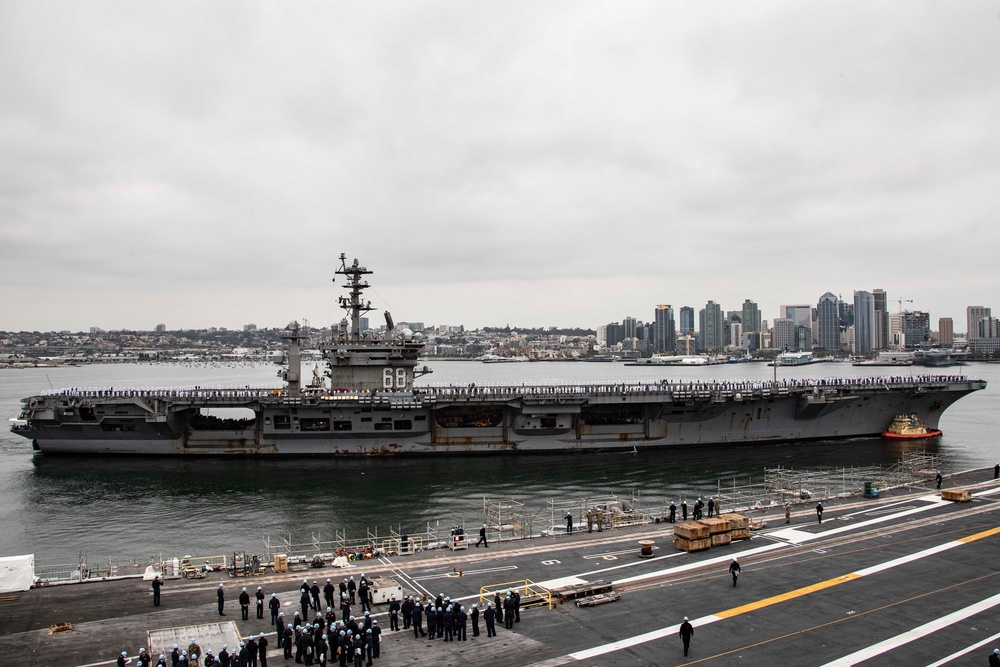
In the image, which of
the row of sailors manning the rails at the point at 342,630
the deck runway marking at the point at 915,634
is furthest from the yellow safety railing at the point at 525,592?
the deck runway marking at the point at 915,634

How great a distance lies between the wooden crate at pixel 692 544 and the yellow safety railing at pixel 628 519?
3.00 metres

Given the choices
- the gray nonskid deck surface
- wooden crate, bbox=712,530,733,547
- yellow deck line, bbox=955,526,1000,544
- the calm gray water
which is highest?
wooden crate, bbox=712,530,733,547

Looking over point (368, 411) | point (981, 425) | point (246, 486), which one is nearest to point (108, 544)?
point (246, 486)

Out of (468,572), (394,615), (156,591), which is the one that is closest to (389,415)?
(468,572)

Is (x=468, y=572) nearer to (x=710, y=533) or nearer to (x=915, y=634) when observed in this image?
(x=710, y=533)

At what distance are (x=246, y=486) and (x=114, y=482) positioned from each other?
21.5ft

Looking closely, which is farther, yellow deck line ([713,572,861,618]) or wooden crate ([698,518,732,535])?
wooden crate ([698,518,732,535])

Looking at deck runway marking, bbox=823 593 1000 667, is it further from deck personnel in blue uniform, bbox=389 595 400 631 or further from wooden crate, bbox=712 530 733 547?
deck personnel in blue uniform, bbox=389 595 400 631

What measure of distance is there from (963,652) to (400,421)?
28.9 meters

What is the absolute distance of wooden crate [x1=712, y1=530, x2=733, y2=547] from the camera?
62.4ft

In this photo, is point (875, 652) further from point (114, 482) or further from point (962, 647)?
point (114, 482)

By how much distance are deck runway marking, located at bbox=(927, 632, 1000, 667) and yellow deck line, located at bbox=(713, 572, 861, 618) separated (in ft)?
10.7

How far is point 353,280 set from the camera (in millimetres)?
41781

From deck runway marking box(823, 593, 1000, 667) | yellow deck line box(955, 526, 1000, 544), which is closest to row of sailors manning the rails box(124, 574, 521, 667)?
deck runway marking box(823, 593, 1000, 667)
